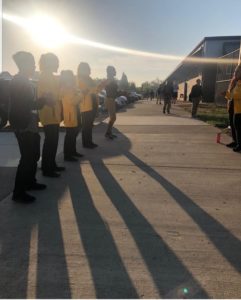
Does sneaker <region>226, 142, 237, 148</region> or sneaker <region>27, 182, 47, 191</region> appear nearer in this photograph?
sneaker <region>27, 182, 47, 191</region>

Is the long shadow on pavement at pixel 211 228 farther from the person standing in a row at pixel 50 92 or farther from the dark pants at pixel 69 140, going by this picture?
the dark pants at pixel 69 140

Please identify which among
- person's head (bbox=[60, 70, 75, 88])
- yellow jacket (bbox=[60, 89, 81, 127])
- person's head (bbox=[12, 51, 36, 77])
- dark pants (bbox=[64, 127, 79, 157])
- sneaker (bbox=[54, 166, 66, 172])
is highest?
person's head (bbox=[12, 51, 36, 77])

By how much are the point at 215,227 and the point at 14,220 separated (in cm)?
225

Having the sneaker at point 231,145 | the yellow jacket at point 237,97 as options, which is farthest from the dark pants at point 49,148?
the sneaker at point 231,145

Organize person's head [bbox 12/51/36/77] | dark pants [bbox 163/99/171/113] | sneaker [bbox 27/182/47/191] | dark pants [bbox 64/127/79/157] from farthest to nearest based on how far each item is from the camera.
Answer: dark pants [bbox 163/99/171/113] → dark pants [bbox 64/127/79/157] → sneaker [bbox 27/182/47/191] → person's head [bbox 12/51/36/77]

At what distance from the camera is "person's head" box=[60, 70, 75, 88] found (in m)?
7.76

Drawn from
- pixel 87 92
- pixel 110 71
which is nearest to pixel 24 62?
pixel 87 92

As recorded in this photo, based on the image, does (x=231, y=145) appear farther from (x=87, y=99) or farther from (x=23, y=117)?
(x=23, y=117)

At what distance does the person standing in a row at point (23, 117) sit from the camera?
522 centimetres

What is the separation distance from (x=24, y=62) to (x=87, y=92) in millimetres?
3787

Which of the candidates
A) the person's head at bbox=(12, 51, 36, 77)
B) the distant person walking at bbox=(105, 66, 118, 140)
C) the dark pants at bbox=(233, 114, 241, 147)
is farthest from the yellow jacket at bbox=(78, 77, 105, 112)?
the person's head at bbox=(12, 51, 36, 77)

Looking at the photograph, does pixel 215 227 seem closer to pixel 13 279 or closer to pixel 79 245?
pixel 79 245

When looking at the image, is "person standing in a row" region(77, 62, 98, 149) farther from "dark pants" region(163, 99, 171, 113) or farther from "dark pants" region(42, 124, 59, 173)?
"dark pants" region(163, 99, 171, 113)

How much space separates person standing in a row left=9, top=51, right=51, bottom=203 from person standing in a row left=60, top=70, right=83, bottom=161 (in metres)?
2.25
